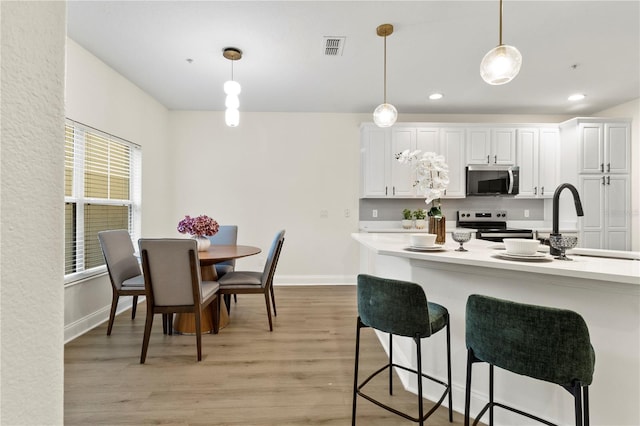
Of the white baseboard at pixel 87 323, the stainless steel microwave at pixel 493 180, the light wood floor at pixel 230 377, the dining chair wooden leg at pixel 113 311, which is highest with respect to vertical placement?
the stainless steel microwave at pixel 493 180

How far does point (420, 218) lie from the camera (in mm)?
4367

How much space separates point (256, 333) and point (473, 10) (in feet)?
10.5

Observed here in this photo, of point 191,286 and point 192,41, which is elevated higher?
point 192,41

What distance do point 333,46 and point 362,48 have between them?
272mm

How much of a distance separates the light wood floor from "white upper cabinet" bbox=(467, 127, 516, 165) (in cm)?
304

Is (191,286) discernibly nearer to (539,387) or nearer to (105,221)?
(105,221)

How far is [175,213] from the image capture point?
4512 mm

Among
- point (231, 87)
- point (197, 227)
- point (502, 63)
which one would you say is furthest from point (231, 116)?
point (502, 63)

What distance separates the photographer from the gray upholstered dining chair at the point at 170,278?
223 cm

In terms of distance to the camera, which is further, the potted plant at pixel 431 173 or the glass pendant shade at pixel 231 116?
the glass pendant shade at pixel 231 116

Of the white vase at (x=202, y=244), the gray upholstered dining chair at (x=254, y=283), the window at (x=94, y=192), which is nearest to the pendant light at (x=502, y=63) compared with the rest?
the gray upholstered dining chair at (x=254, y=283)

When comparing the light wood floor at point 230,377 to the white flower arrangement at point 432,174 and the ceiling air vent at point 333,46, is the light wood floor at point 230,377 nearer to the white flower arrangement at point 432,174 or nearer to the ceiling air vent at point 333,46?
the white flower arrangement at point 432,174

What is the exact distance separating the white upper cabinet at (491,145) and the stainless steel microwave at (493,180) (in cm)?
11

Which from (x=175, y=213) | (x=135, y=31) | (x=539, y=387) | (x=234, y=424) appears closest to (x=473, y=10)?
(x=539, y=387)
